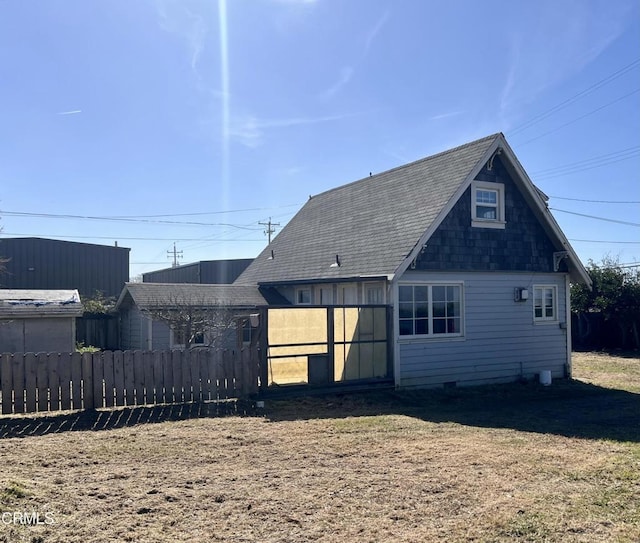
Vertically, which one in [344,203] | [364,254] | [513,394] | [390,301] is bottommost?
[513,394]

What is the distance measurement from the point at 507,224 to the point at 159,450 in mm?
10903

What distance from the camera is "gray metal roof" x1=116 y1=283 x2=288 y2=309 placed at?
56.6 feet

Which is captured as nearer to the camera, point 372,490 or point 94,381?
point 372,490

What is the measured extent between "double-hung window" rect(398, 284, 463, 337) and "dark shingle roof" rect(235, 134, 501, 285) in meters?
1.10

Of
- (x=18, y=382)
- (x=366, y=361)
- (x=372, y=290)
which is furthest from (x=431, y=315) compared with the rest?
(x=18, y=382)

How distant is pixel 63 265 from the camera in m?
27.5

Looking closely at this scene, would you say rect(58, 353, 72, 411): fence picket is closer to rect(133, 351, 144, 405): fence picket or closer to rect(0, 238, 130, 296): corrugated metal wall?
rect(133, 351, 144, 405): fence picket

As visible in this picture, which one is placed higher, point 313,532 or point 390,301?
point 390,301

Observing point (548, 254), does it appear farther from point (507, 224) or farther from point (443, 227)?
point (443, 227)

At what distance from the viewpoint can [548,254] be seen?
51.0ft

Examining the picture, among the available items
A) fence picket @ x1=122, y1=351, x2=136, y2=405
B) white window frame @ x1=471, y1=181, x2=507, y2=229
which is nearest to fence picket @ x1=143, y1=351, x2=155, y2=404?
fence picket @ x1=122, y1=351, x2=136, y2=405

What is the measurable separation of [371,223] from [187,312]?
19.6ft

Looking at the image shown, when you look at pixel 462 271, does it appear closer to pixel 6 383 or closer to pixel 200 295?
pixel 200 295

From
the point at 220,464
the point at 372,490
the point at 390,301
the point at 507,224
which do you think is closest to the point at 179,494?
the point at 220,464
